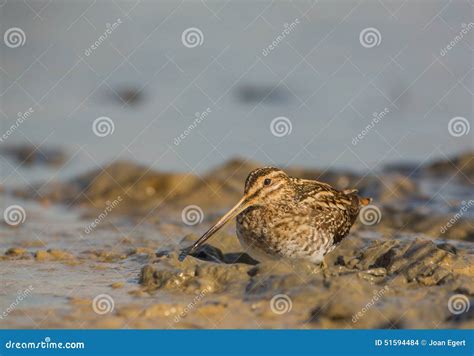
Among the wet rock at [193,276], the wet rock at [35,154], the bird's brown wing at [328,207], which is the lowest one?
the wet rock at [35,154]

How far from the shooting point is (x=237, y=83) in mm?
14961

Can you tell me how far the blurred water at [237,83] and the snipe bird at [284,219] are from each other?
3.75 m

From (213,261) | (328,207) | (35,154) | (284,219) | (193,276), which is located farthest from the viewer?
(35,154)

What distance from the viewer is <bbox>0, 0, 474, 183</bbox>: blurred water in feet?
43.8

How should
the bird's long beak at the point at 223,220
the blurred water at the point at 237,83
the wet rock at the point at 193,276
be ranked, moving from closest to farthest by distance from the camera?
the wet rock at the point at 193,276 → the bird's long beak at the point at 223,220 → the blurred water at the point at 237,83

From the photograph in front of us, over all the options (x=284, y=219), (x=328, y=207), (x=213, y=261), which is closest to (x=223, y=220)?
(x=213, y=261)

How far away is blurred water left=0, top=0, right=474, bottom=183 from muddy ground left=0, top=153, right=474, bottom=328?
0.46 m

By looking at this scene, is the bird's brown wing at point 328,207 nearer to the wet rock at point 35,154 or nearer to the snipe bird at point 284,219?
the snipe bird at point 284,219

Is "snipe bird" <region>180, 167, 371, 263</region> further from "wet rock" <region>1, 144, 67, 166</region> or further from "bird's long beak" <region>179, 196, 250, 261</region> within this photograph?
"wet rock" <region>1, 144, 67, 166</region>

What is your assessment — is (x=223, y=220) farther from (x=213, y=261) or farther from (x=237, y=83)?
(x=237, y=83)

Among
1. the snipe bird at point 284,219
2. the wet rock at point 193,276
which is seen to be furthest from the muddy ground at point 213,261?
the snipe bird at point 284,219

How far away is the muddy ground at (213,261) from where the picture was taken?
730cm

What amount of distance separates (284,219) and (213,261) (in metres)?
0.84

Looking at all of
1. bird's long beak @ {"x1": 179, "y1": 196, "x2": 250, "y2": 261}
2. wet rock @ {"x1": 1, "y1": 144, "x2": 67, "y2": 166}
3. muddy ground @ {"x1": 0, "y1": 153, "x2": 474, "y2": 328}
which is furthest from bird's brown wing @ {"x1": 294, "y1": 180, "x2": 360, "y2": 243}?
wet rock @ {"x1": 1, "y1": 144, "x2": 67, "y2": 166}
